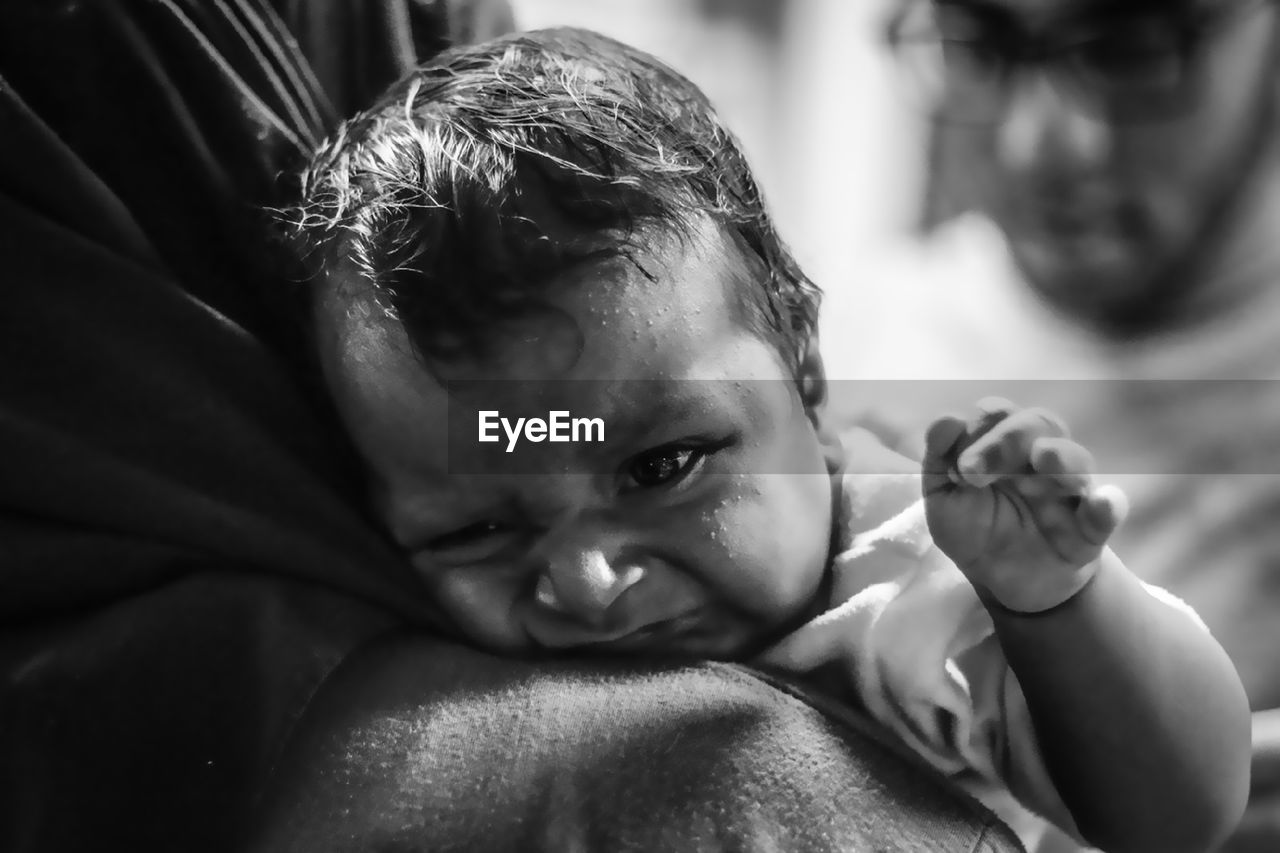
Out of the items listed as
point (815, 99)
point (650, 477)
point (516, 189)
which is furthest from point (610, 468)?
point (815, 99)

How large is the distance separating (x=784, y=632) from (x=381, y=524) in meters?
0.19

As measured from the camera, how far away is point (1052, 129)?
1.54 ft

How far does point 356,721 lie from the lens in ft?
1.16

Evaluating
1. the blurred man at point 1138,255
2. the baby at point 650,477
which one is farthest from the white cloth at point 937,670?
the blurred man at point 1138,255

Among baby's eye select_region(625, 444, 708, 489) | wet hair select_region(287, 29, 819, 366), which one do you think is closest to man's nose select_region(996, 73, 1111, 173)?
wet hair select_region(287, 29, 819, 366)

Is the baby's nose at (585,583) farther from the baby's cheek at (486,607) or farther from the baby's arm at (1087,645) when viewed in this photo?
the baby's arm at (1087,645)

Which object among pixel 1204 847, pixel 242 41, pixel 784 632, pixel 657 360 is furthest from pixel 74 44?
pixel 1204 847

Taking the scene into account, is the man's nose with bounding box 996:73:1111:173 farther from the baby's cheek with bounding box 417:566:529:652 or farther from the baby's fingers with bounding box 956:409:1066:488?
the baby's cheek with bounding box 417:566:529:652

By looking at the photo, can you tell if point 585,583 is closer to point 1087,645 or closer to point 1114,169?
point 1087,645

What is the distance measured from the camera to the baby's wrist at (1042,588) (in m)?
0.33

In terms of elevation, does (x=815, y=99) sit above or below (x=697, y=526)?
above

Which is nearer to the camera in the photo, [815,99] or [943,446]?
[943,446]

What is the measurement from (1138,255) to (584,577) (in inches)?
13.9

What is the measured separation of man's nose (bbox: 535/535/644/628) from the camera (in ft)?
1.23
